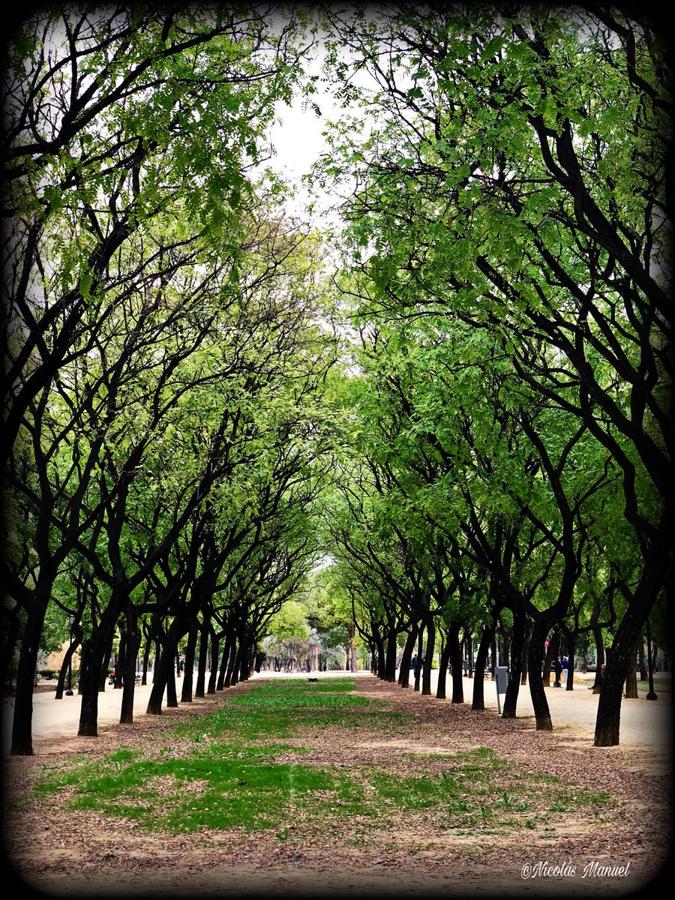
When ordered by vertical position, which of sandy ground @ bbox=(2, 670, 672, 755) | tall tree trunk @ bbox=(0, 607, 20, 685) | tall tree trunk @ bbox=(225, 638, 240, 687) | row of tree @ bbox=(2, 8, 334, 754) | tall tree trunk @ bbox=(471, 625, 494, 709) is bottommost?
tall tree trunk @ bbox=(225, 638, 240, 687)

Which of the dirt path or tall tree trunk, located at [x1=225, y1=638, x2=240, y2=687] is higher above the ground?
the dirt path

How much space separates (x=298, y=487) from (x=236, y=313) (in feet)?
46.8

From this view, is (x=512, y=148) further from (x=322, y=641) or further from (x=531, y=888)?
(x=322, y=641)

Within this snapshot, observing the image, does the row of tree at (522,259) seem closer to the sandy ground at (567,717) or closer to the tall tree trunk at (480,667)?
the sandy ground at (567,717)

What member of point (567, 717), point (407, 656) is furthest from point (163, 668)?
point (407, 656)

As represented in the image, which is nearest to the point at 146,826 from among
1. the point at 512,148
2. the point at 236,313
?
the point at 512,148

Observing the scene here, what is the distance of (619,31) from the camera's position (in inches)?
367

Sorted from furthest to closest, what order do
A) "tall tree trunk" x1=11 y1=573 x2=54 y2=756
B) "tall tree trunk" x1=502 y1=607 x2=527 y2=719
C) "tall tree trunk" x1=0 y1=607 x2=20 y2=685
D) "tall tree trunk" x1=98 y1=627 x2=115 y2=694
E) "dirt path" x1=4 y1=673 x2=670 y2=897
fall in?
"tall tree trunk" x1=502 y1=607 x2=527 y2=719, "tall tree trunk" x1=98 y1=627 x2=115 y2=694, "tall tree trunk" x1=0 y1=607 x2=20 y2=685, "tall tree trunk" x1=11 y1=573 x2=54 y2=756, "dirt path" x1=4 y1=673 x2=670 y2=897

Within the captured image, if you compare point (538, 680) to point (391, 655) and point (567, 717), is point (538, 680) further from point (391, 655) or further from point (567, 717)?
point (391, 655)

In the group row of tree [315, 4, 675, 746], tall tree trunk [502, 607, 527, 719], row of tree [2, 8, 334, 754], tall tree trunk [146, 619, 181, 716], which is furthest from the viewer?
tall tree trunk [146, 619, 181, 716]

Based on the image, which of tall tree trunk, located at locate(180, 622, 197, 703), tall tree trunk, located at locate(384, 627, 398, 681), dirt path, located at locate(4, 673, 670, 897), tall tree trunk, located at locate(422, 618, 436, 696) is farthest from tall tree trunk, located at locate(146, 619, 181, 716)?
tall tree trunk, located at locate(384, 627, 398, 681)

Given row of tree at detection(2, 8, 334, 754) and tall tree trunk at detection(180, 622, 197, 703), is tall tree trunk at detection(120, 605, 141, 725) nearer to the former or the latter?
row of tree at detection(2, 8, 334, 754)

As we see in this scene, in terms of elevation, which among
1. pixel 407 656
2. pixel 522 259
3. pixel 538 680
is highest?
pixel 522 259

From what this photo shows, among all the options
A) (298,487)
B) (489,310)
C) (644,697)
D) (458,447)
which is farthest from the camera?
(644,697)
